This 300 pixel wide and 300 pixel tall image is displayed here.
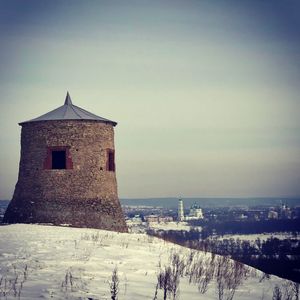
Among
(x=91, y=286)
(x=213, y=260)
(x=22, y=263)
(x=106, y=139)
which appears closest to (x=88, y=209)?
(x=106, y=139)

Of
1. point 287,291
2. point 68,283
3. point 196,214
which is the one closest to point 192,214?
point 196,214

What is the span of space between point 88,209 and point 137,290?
33.6 ft

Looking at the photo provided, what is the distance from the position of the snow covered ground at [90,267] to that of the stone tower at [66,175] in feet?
9.61

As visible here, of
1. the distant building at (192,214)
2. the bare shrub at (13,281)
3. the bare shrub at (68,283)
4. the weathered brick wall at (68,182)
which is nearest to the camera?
the bare shrub at (13,281)

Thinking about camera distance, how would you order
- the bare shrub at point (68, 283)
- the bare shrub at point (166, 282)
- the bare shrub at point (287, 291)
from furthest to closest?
the bare shrub at point (287, 291) → the bare shrub at point (166, 282) → the bare shrub at point (68, 283)

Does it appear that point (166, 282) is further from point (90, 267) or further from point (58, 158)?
point (58, 158)

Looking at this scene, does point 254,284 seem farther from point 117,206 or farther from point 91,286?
point 117,206

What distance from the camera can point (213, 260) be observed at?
46.3ft

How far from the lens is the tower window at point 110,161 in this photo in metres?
20.8

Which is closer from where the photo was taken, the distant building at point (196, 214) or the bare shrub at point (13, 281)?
the bare shrub at point (13, 281)

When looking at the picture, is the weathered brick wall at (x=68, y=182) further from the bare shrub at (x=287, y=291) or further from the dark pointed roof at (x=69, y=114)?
the bare shrub at (x=287, y=291)

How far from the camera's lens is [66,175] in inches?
788

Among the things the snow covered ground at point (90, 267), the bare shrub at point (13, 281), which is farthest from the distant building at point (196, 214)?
the bare shrub at point (13, 281)

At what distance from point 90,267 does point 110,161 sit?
9.86 meters
